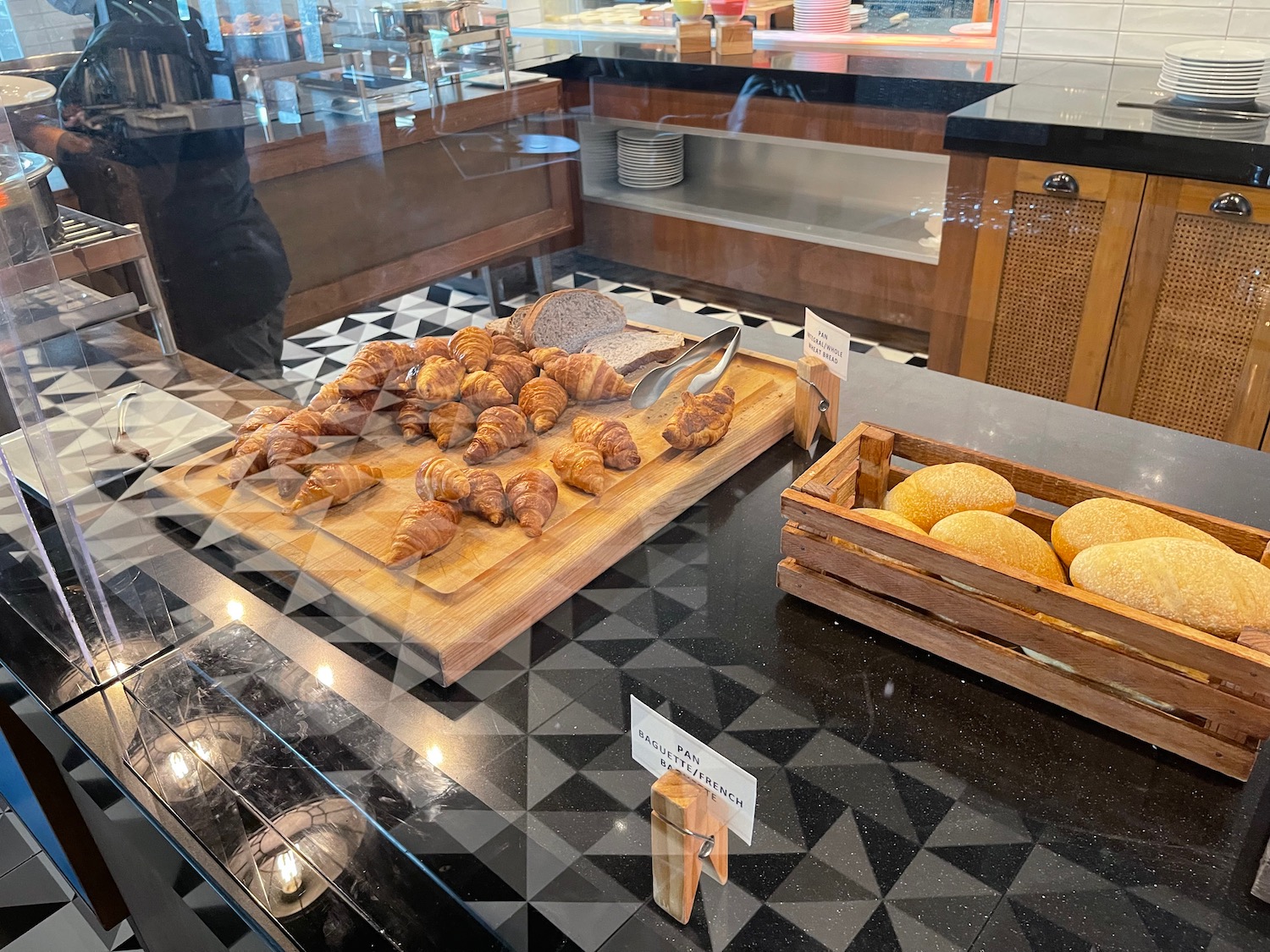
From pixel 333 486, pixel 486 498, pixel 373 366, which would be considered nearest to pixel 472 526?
pixel 486 498

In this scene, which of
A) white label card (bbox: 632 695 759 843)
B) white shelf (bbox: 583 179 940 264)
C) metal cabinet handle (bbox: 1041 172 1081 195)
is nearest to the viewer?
white label card (bbox: 632 695 759 843)

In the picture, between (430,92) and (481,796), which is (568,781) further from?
(430,92)

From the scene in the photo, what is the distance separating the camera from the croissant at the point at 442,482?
889 mm

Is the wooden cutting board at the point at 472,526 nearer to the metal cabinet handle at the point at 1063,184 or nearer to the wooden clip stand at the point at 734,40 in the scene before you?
the metal cabinet handle at the point at 1063,184

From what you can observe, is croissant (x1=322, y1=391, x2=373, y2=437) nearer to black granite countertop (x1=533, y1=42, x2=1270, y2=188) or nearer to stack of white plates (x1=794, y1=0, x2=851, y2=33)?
black granite countertop (x1=533, y1=42, x2=1270, y2=188)

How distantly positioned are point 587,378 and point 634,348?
0.12 metres

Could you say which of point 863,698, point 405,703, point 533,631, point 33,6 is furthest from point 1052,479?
point 33,6

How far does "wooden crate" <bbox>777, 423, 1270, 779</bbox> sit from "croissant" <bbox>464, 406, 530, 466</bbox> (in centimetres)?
31

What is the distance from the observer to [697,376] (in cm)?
114

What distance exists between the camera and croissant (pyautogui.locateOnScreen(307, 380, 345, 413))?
1.04m

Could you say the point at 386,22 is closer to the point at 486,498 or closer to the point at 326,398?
the point at 326,398

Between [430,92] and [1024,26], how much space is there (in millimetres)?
2199

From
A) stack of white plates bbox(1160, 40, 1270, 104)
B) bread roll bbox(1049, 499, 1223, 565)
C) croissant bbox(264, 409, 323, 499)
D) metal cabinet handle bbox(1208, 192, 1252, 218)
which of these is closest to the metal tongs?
croissant bbox(264, 409, 323, 499)

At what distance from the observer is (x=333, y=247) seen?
43.8 inches
